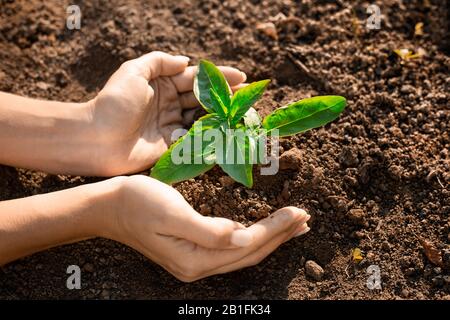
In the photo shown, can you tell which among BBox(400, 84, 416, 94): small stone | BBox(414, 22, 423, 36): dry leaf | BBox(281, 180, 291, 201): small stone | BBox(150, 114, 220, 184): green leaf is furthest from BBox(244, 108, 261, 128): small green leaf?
BBox(414, 22, 423, 36): dry leaf

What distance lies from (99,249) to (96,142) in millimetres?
354

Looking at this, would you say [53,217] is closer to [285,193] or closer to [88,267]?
[88,267]

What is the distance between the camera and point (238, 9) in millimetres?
2680

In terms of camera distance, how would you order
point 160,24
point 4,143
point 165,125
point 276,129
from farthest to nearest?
point 160,24 → point 165,125 → point 4,143 → point 276,129

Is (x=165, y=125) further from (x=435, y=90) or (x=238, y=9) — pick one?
(x=435, y=90)

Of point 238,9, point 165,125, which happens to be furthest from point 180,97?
point 238,9

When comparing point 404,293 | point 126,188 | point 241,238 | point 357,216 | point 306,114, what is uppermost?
point 306,114

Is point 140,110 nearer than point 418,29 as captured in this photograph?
Yes

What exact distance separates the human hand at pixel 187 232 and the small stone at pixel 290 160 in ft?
0.62

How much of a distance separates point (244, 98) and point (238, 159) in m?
0.22

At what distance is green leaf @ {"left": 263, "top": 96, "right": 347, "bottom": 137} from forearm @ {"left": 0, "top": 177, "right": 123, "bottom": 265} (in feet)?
1.72

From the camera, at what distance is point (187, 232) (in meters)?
1.82

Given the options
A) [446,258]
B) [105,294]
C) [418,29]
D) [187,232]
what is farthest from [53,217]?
[418,29]

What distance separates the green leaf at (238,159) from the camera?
1.84 metres
